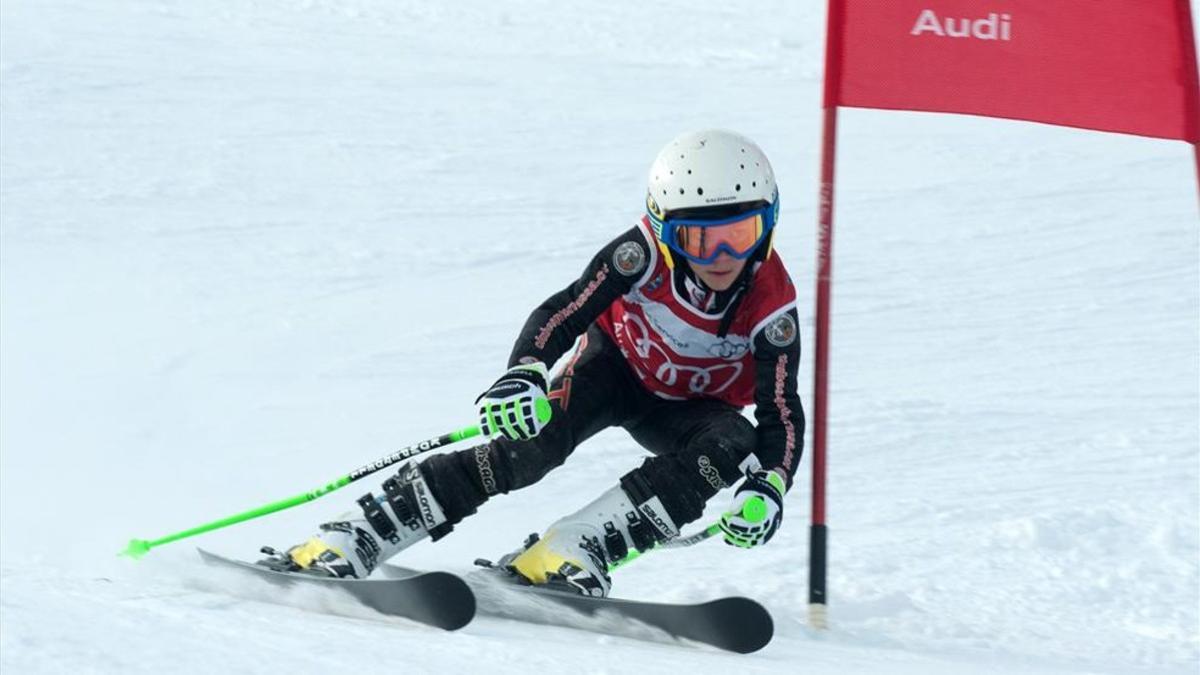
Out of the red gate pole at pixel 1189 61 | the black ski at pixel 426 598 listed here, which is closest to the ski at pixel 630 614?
the black ski at pixel 426 598

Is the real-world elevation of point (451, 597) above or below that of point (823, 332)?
below

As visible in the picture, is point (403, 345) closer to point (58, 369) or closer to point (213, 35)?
point (58, 369)

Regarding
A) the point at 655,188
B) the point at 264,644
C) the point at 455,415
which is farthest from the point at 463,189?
the point at 264,644

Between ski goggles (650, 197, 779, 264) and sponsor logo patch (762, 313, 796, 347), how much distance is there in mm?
209

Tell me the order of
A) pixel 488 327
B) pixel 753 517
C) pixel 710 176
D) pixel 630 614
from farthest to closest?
pixel 488 327 → pixel 710 176 → pixel 753 517 → pixel 630 614

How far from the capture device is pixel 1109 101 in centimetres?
469

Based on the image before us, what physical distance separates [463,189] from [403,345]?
3304mm

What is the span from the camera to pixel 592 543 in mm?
4418

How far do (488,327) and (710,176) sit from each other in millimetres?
4008

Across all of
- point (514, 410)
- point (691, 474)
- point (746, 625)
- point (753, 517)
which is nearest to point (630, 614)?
point (746, 625)

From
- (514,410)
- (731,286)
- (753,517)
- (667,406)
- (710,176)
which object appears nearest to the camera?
(753,517)

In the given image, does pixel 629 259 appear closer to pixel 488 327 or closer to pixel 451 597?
pixel 451 597

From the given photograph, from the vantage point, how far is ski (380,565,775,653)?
388 cm

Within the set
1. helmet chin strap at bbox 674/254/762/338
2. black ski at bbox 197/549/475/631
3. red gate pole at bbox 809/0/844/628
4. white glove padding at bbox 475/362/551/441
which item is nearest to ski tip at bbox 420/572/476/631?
black ski at bbox 197/549/475/631
